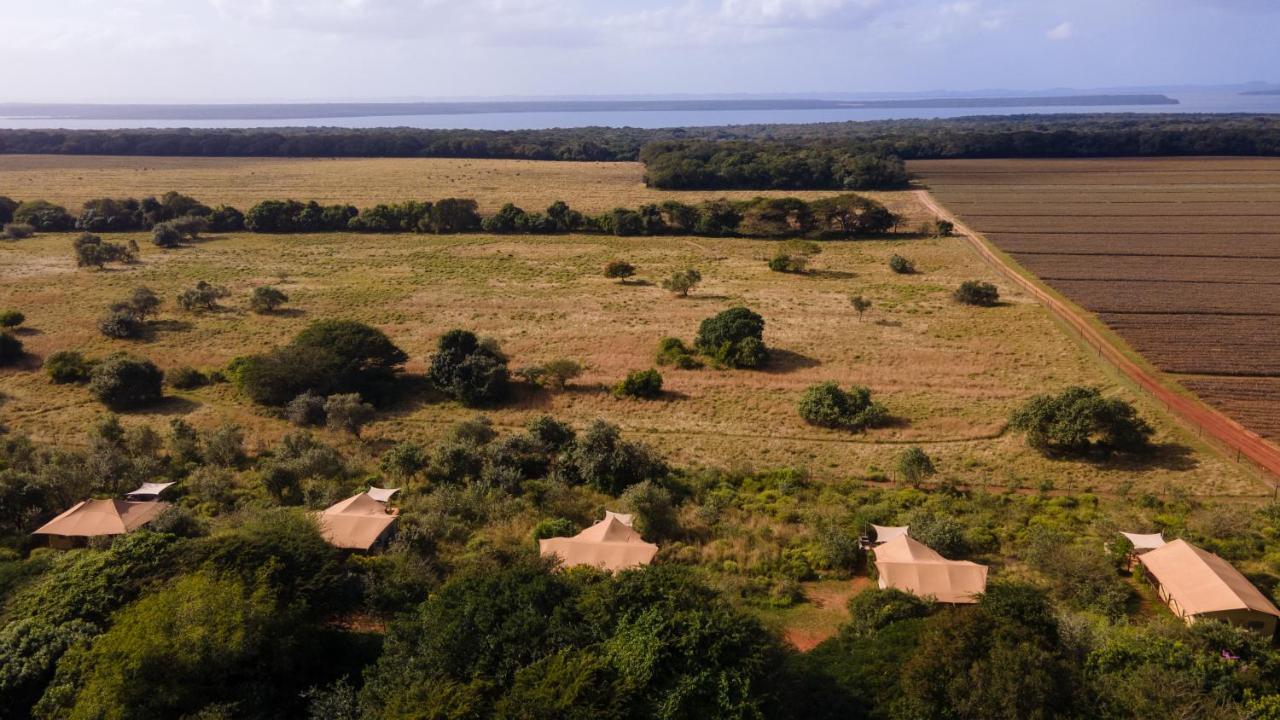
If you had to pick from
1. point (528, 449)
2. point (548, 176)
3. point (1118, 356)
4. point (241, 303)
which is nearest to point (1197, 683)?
point (528, 449)

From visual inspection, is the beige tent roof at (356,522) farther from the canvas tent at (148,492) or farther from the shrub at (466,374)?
the shrub at (466,374)

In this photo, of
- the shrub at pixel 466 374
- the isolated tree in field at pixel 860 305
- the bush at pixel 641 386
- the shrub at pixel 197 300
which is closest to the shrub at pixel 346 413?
the shrub at pixel 466 374

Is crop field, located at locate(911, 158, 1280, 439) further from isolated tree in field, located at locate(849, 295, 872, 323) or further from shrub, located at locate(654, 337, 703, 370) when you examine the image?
shrub, located at locate(654, 337, 703, 370)

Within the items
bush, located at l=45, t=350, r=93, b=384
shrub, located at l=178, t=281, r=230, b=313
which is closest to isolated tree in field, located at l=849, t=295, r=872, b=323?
shrub, located at l=178, t=281, r=230, b=313

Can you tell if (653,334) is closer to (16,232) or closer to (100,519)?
(100,519)

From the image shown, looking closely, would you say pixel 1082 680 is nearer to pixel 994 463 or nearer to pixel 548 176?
pixel 994 463
